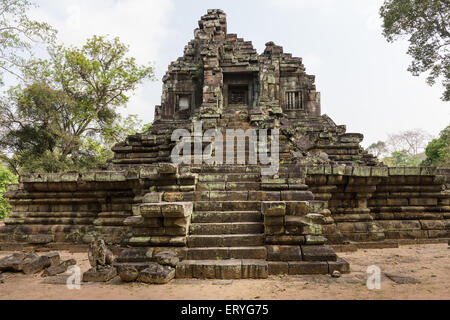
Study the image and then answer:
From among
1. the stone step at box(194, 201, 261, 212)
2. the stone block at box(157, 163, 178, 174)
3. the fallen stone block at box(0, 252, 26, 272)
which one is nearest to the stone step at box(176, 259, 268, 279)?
the stone step at box(194, 201, 261, 212)

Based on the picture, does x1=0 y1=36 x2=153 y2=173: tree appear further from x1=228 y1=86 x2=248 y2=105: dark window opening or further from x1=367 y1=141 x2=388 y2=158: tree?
x1=367 y1=141 x2=388 y2=158: tree

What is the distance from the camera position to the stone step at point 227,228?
14.4 ft

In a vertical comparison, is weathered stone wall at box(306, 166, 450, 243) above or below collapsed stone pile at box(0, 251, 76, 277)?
above

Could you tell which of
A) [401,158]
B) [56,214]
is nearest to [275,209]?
[56,214]

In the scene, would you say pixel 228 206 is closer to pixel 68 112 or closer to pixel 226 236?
pixel 226 236

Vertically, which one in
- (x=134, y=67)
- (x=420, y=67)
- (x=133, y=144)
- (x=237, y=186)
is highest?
(x=134, y=67)

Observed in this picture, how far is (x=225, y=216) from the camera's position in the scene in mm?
4641

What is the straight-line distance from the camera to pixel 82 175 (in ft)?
20.1

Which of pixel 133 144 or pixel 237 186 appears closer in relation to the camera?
pixel 237 186

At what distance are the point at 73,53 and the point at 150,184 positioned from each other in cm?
1595

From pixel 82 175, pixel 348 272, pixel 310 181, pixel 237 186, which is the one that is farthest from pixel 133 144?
pixel 348 272

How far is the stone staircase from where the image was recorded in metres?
3.65

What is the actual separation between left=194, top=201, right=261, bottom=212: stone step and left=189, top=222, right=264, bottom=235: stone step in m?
0.40

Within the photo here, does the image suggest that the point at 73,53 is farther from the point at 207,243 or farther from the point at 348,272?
the point at 348,272
